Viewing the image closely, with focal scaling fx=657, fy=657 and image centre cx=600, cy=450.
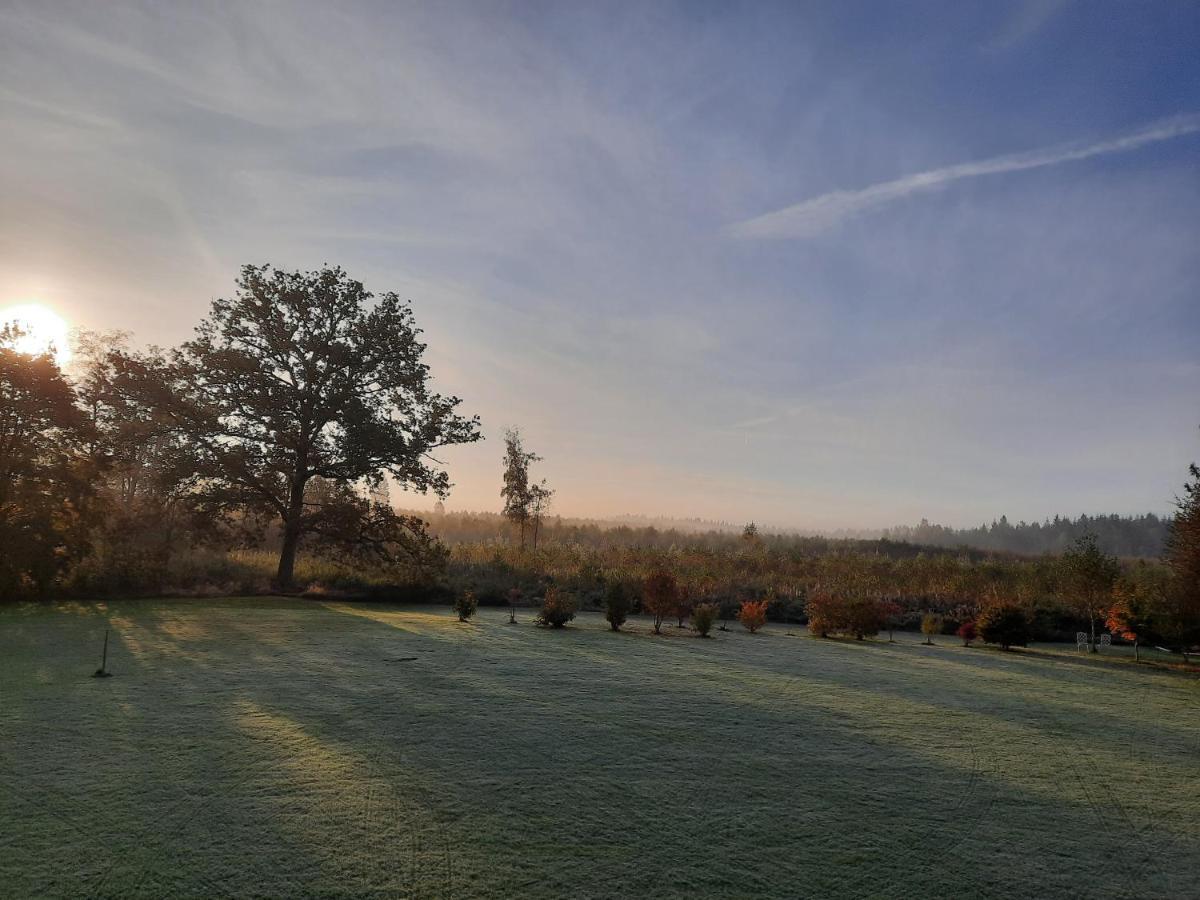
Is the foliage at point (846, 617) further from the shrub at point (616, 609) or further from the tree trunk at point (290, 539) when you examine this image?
the tree trunk at point (290, 539)

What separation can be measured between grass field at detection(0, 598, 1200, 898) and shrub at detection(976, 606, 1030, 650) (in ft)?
18.2

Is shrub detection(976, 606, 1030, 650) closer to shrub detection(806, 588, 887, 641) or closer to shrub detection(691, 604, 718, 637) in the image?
shrub detection(806, 588, 887, 641)

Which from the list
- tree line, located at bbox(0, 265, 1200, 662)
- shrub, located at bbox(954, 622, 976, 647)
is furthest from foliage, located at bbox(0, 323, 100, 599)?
shrub, located at bbox(954, 622, 976, 647)

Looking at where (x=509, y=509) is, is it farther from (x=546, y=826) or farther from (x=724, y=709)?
(x=546, y=826)

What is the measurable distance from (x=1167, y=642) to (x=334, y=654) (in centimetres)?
2018

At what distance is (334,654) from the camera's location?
11.3 meters

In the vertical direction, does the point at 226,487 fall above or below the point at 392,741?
above

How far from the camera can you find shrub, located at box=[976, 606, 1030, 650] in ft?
55.3

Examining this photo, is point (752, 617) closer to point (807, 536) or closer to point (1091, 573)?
point (1091, 573)

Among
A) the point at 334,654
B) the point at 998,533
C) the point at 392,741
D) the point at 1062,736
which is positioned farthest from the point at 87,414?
the point at 998,533

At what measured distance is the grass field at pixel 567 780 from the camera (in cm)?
425

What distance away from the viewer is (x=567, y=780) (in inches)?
226

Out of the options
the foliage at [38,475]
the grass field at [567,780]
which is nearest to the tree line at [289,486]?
the foliage at [38,475]

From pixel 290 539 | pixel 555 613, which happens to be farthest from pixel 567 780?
pixel 290 539
